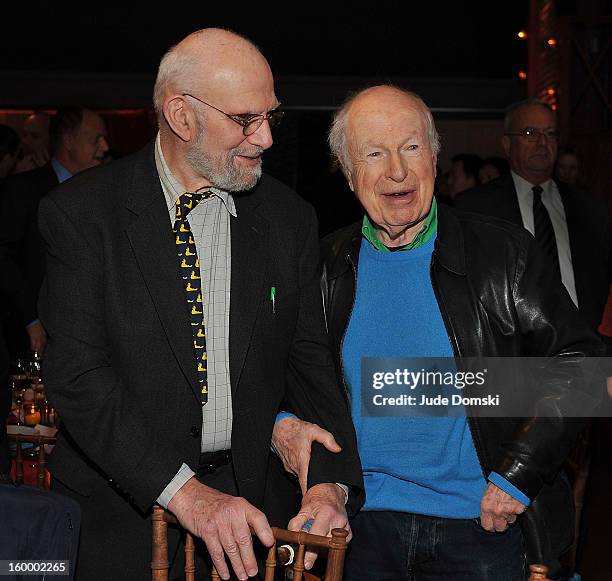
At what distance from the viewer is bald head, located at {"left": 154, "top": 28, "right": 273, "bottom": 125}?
2166 mm

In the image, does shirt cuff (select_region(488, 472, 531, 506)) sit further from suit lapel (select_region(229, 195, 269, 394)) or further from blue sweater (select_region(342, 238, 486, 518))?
suit lapel (select_region(229, 195, 269, 394))

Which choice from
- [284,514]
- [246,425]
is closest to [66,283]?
[246,425]

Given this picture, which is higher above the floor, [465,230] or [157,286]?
[465,230]

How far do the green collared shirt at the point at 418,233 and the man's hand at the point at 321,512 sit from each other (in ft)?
2.01

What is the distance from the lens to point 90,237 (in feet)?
7.00

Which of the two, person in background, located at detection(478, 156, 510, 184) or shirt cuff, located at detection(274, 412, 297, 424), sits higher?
person in background, located at detection(478, 156, 510, 184)

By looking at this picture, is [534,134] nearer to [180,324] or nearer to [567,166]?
[180,324]

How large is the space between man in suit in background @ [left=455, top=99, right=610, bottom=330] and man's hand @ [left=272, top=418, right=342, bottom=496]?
2285 millimetres

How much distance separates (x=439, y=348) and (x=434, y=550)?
46 cm

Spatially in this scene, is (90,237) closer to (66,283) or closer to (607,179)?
(66,283)

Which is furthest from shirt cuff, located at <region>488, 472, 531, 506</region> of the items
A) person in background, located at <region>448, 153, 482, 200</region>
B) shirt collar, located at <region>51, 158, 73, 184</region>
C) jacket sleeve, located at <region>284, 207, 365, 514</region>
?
person in background, located at <region>448, 153, 482, 200</region>

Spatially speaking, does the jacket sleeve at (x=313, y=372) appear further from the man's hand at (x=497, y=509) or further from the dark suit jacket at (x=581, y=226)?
the dark suit jacket at (x=581, y=226)

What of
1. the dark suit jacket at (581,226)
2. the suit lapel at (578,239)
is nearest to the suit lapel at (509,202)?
the dark suit jacket at (581,226)

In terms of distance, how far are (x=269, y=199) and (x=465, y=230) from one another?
487mm
